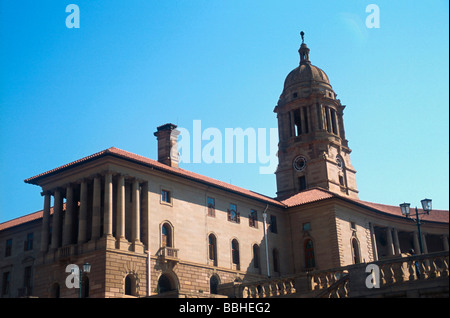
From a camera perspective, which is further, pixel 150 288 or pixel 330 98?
pixel 330 98

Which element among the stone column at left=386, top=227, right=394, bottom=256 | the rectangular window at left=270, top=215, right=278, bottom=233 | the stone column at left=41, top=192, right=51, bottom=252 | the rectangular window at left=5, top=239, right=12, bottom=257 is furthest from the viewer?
the stone column at left=386, top=227, right=394, bottom=256

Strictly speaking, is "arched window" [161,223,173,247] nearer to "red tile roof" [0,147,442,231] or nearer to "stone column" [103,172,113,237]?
"red tile roof" [0,147,442,231]

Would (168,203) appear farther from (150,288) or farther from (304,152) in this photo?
(304,152)

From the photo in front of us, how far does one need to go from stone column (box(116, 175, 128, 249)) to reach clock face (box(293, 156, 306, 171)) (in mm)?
30026

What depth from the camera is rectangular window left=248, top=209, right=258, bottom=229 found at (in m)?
50.6

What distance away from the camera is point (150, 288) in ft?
130

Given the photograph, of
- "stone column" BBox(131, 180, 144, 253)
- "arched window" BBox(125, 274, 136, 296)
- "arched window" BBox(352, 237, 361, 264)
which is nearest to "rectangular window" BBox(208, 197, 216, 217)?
"stone column" BBox(131, 180, 144, 253)

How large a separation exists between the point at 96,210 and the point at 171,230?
19.8 feet

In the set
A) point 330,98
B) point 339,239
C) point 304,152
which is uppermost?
point 330,98

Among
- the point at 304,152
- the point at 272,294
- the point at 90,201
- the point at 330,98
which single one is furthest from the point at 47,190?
the point at 330,98

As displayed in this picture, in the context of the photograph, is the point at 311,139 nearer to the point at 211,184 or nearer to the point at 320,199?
the point at 320,199

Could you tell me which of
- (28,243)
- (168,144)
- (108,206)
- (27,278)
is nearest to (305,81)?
(168,144)
